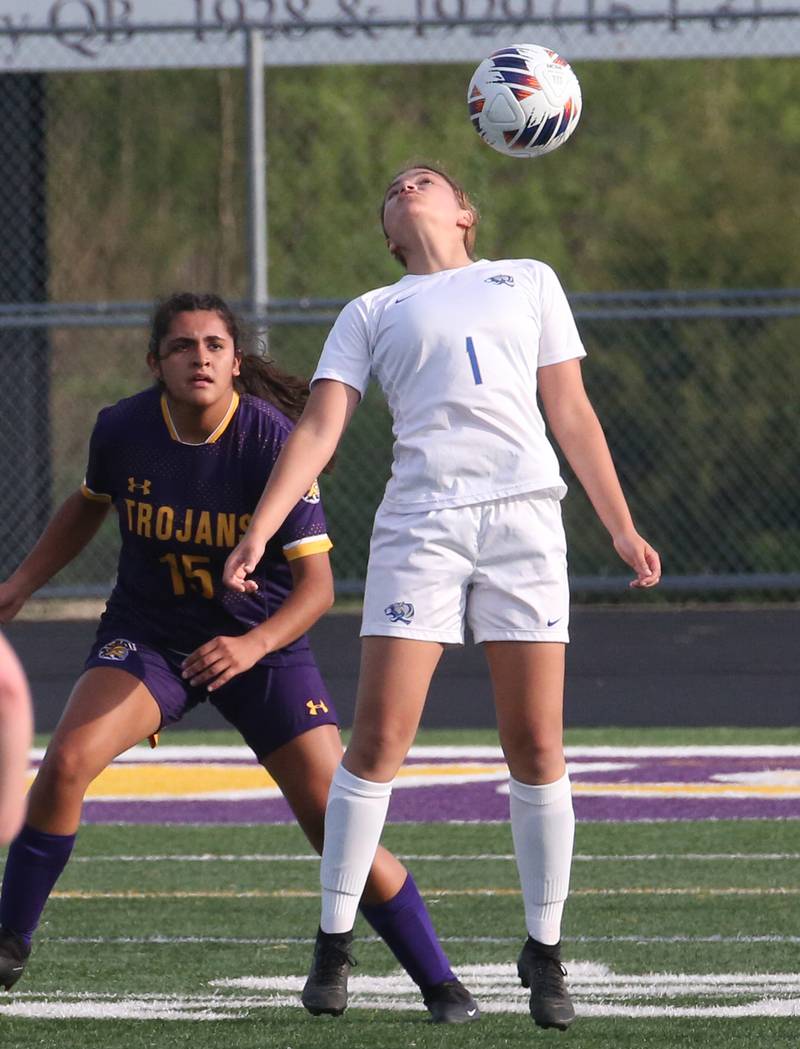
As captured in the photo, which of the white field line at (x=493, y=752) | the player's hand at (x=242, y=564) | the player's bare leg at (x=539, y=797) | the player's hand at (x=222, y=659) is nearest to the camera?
the player's hand at (x=242, y=564)

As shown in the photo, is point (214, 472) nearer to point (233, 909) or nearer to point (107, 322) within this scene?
point (233, 909)

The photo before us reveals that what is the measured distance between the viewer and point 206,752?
902cm

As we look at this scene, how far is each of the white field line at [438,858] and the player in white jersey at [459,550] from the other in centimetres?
227

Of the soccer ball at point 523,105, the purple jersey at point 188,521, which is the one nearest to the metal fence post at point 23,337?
the soccer ball at point 523,105

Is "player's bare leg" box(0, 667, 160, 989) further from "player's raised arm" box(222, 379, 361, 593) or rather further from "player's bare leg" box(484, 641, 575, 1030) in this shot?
"player's bare leg" box(484, 641, 575, 1030)

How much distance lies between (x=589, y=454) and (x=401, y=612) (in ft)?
1.83

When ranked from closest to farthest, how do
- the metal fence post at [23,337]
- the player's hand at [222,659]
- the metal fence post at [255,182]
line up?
the player's hand at [222,659]
the metal fence post at [255,182]
the metal fence post at [23,337]

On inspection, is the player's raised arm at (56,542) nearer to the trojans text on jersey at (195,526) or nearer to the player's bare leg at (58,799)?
the trojans text on jersey at (195,526)

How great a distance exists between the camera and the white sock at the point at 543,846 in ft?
14.1

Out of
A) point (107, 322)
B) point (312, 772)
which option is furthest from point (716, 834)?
point (107, 322)

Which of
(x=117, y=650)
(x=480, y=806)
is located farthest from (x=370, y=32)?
Answer: (x=117, y=650)

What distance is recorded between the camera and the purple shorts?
179 inches

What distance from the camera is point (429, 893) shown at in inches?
239

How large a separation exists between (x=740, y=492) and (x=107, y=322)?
4.32 meters
